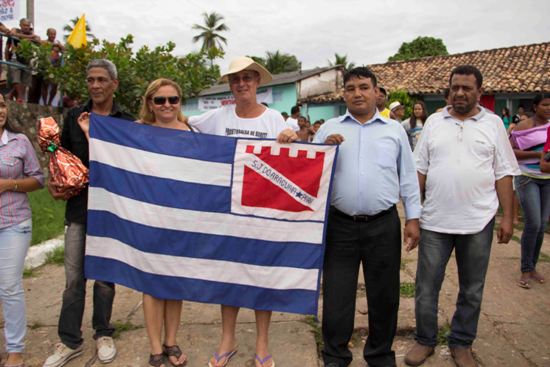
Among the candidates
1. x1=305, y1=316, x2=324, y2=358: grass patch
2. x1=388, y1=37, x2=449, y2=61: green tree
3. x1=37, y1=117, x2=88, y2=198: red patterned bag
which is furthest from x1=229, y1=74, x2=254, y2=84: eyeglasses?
x1=388, y1=37, x2=449, y2=61: green tree

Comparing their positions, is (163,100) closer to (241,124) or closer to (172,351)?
(241,124)

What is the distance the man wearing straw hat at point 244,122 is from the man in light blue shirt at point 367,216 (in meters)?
0.38

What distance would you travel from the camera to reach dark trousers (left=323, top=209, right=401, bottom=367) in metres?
3.03

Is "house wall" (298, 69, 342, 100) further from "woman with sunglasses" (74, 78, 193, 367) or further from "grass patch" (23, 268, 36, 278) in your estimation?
"woman with sunglasses" (74, 78, 193, 367)

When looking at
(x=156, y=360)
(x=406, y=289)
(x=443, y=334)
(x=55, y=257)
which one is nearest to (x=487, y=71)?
(x=406, y=289)

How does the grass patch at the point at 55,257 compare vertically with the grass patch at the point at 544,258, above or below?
below

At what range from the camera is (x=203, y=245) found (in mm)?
3207

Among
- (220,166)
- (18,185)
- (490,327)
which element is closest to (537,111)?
(490,327)

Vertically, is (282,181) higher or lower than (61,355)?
higher

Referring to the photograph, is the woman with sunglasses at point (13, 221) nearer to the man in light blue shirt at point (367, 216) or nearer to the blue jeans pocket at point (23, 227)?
the blue jeans pocket at point (23, 227)

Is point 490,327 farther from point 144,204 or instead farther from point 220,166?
point 144,204

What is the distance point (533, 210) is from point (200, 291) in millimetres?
3586

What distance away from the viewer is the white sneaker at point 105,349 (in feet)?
11.0

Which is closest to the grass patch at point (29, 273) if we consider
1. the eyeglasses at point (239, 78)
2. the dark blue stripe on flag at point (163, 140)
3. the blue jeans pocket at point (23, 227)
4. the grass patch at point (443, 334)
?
the blue jeans pocket at point (23, 227)
